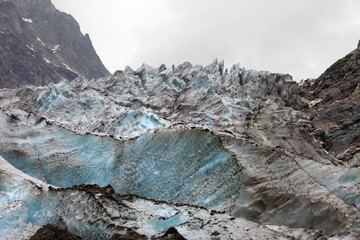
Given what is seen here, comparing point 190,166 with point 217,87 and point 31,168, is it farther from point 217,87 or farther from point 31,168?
point 217,87

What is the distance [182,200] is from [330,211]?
4082 millimetres

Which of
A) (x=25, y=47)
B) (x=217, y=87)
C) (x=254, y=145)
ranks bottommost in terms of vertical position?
(x=254, y=145)

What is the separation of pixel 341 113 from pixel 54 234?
31.9 metres

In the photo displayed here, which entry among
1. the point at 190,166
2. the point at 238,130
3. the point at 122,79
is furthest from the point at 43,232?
the point at 122,79

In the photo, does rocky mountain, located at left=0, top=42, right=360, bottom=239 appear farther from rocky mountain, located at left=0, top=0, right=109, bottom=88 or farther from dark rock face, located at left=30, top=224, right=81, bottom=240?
rocky mountain, located at left=0, top=0, right=109, bottom=88

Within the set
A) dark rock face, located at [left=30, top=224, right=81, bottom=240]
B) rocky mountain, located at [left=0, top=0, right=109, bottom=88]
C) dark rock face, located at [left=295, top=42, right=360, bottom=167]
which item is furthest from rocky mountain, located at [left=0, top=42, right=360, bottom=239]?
rocky mountain, located at [left=0, top=0, right=109, bottom=88]

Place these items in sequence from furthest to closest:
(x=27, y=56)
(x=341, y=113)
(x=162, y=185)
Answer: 1. (x=27, y=56)
2. (x=341, y=113)
3. (x=162, y=185)

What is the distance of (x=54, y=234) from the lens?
6.07 metres

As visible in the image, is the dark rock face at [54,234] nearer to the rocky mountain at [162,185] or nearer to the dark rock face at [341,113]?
the rocky mountain at [162,185]

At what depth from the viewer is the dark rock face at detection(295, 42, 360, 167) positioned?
2594cm

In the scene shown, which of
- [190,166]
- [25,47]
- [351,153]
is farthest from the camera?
[25,47]

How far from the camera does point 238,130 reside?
2502cm

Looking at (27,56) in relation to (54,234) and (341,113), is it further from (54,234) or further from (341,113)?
(54,234)

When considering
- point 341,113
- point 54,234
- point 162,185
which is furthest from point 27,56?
point 54,234
